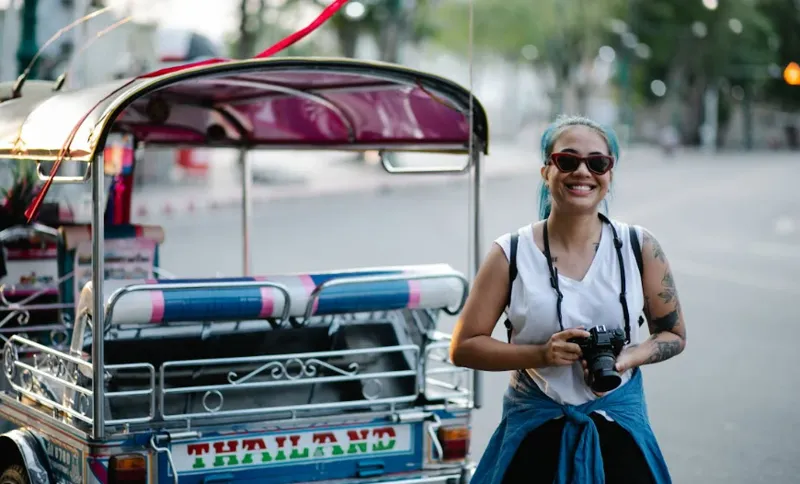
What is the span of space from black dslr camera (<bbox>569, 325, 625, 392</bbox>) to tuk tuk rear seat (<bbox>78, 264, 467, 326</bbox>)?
1.87m

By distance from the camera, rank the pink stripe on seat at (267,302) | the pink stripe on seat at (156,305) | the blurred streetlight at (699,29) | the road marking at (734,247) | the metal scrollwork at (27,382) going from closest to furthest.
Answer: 1. the pink stripe on seat at (156,305)
2. the pink stripe on seat at (267,302)
3. the metal scrollwork at (27,382)
4. the road marking at (734,247)
5. the blurred streetlight at (699,29)

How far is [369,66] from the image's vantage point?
188 inches

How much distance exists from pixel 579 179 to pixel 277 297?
69.3 inches

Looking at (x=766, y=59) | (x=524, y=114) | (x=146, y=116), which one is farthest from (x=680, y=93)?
(x=146, y=116)

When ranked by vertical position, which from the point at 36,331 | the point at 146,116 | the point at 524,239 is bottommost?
the point at 36,331

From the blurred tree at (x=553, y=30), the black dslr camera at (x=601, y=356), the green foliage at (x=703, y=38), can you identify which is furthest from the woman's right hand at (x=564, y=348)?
the green foliage at (x=703, y=38)

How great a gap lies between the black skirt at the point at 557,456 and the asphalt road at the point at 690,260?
3.60m

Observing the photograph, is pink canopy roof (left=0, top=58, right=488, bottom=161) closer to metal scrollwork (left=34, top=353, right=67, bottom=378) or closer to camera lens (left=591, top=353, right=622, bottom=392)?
metal scrollwork (left=34, top=353, right=67, bottom=378)

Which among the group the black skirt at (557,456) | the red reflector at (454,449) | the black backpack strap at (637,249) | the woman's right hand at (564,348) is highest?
A: the black backpack strap at (637,249)

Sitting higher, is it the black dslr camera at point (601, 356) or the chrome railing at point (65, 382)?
the black dslr camera at point (601, 356)

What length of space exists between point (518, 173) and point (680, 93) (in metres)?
42.0

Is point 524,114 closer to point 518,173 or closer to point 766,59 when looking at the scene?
point 766,59

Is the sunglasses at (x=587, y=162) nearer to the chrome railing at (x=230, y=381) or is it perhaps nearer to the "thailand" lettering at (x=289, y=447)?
the chrome railing at (x=230, y=381)

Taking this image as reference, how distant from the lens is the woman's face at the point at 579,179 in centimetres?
342
